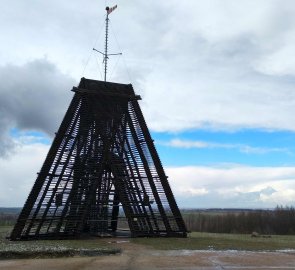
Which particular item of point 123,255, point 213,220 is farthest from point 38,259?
point 213,220

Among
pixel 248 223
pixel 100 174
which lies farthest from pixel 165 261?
pixel 248 223

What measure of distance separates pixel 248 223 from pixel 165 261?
97.6ft

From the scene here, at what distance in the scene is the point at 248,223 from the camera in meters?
44.2

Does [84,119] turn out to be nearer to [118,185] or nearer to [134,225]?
[118,185]

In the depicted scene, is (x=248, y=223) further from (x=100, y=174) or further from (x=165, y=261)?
(x=165, y=261)

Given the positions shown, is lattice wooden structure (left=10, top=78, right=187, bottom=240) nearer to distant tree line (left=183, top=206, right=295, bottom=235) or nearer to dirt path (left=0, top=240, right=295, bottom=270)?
dirt path (left=0, top=240, right=295, bottom=270)

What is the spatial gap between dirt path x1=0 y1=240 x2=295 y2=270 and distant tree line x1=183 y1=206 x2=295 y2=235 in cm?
2456

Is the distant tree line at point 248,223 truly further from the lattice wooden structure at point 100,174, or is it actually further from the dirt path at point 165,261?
the dirt path at point 165,261

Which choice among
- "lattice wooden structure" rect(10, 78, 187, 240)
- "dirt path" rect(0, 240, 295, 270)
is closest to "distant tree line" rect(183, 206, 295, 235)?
"lattice wooden structure" rect(10, 78, 187, 240)

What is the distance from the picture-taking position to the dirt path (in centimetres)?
1491

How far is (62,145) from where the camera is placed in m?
26.6

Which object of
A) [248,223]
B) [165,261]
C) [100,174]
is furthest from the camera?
[248,223]

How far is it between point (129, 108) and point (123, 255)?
12.4m

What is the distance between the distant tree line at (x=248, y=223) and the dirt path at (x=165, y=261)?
24563mm
